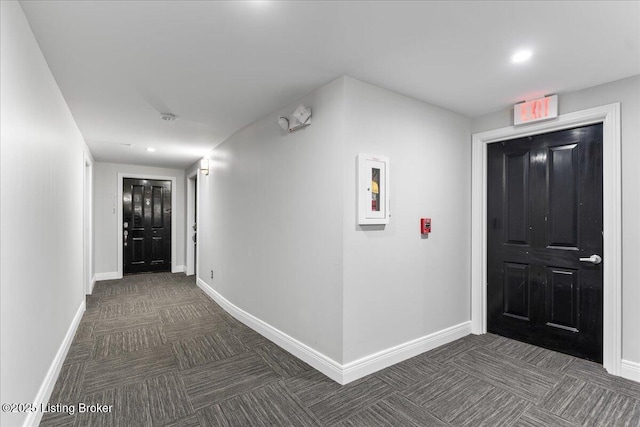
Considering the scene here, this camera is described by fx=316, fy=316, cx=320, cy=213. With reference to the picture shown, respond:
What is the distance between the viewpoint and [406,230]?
2.94 metres

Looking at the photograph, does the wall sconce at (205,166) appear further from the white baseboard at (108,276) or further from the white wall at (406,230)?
the white wall at (406,230)

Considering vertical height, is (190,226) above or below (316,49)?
below

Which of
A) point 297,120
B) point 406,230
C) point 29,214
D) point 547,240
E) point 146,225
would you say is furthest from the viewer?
point 146,225

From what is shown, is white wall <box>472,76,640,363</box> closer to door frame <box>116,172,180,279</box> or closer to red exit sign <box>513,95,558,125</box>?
red exit sign <box>513,95,558,125</box>

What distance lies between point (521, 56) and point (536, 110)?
3.23ft

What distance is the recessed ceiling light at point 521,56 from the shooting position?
7.05 ft

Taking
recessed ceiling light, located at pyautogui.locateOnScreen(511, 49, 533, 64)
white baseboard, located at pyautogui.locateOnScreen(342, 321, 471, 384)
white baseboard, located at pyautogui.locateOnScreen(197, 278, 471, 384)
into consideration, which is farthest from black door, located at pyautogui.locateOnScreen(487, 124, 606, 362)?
recessed ceiling light, located at pyautogui.locateOnScreen(511, 49, 533, 64)

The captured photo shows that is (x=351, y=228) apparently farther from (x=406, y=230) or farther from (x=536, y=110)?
(x=536, y=110)

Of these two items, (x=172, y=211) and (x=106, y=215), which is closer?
(x=106, y=215)

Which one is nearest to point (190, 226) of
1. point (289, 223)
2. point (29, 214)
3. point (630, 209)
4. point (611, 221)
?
point (289, 223)

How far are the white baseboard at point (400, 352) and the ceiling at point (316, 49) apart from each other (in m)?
2.29

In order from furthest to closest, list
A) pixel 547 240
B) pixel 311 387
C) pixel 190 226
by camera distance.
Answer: pixel 190 226
pixel 547 240
pixel 311 387

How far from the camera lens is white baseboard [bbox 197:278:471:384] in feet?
8.20

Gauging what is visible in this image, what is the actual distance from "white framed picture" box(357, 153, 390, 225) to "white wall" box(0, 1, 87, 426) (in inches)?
82.6
